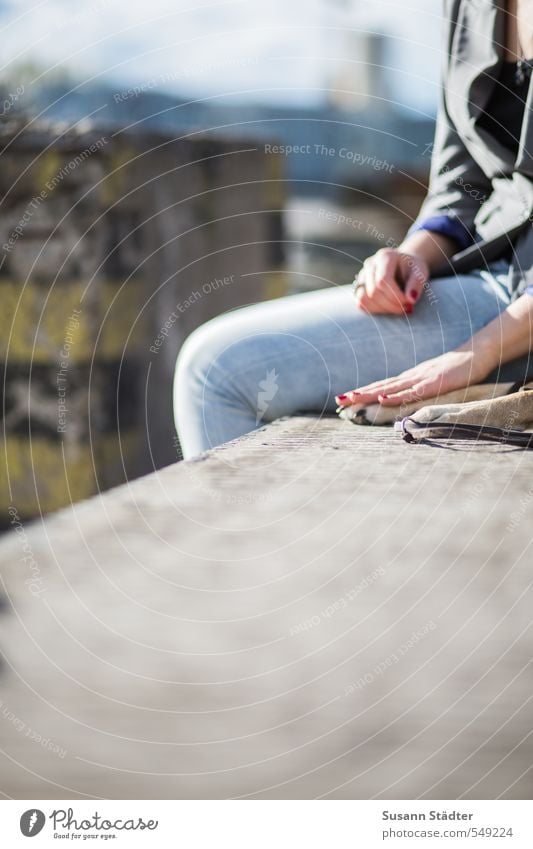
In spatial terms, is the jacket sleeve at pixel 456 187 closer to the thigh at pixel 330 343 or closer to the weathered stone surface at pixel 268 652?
the thigh at pixel 330 343

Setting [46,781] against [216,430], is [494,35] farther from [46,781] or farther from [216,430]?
[46,781]

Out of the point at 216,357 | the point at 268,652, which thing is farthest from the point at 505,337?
the point at 268,652

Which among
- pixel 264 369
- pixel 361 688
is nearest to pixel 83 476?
pixel 264 369

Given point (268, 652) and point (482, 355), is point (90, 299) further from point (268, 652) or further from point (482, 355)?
point (268, 652)

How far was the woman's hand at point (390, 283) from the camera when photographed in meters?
1.28

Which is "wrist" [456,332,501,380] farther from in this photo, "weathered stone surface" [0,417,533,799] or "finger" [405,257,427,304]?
"weathered stone surface" [0,417,533,799]

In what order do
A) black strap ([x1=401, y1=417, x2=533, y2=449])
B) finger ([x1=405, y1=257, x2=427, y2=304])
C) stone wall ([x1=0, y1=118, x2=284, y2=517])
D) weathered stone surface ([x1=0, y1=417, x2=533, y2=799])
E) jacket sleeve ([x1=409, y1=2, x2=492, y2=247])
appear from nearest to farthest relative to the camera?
weathered stone surface ([x1=0, y1=417, x2=533, y2=799]), black strap ([x1=401, y1=417, x2=533, y2=449]), finger ([x1=405, y1=257, x2=427, y2=304]), jacket sleeve ([x1=409, y1=2, x2=492, y2=247]), stone wall ([x1=0, y1=118, x2=284, y2=517])

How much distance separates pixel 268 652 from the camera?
24.8 inches

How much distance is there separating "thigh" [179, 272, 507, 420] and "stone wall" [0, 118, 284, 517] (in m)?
0.81

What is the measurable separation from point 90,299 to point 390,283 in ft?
3.08

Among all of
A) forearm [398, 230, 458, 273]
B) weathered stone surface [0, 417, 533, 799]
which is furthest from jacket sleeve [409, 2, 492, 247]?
weathered stone surface [0, 417, 533, 799]

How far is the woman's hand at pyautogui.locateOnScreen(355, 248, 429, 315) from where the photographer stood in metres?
1.28

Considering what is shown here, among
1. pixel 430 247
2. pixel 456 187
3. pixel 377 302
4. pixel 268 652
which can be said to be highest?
pixel 456 187

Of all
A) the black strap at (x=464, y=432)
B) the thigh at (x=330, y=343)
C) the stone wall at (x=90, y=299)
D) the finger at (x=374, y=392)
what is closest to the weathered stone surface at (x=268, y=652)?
the black strap at (x=464, y=432)
